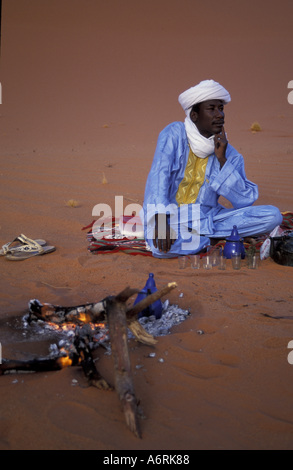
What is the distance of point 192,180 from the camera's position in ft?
15.8

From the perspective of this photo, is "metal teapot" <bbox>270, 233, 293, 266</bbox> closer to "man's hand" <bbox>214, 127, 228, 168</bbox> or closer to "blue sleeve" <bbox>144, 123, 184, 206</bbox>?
"man's hand" <bbox>214, 127, 228, 168</bbox>

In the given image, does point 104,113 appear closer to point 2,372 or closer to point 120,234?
point 120,234

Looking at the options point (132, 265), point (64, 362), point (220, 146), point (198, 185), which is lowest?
point (64, 362)

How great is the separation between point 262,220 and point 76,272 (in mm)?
2062

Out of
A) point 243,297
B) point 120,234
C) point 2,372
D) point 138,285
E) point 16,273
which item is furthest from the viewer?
point 120,234

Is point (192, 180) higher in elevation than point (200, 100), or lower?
lower

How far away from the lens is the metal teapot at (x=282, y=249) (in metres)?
4.34

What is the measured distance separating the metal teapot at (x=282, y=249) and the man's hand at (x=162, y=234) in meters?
1.06

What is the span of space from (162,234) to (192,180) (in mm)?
856

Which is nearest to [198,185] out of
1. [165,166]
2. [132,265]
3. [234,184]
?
[234,184]

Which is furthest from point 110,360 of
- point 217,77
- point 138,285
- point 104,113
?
point 217,77

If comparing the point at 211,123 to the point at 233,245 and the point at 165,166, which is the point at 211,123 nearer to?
the point at 165,166

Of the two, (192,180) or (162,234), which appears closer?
(162,234)

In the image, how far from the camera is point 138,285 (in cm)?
384
